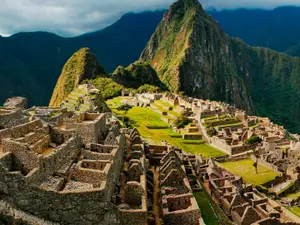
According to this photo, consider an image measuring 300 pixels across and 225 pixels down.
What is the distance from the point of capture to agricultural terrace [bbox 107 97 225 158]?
5009 centimetres

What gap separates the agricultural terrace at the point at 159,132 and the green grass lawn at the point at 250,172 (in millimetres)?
4659

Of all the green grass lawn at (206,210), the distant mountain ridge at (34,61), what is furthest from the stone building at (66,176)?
the distant mountain ridge at (34,61)

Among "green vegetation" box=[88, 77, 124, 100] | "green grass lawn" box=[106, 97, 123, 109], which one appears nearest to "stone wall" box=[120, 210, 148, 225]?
"green grass lawn" box=[106, 97, 123, 109]

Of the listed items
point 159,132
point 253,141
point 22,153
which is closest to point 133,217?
point 22,153

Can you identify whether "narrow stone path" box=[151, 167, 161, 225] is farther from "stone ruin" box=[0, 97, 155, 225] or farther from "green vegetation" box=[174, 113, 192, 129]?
"green vegetation" box=[174, 113, 192, 129]

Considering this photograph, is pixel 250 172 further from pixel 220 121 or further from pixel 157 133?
pixel 220 121

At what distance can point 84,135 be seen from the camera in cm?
1931

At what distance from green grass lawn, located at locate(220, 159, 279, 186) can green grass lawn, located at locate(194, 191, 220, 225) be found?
14.4 m

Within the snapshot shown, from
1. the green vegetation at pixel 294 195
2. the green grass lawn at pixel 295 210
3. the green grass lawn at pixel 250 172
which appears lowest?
the green vegetation at pixel 294 195

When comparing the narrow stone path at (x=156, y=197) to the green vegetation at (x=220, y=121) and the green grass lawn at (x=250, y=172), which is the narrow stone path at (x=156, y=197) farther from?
the green vegetation at (x=220, y=121)

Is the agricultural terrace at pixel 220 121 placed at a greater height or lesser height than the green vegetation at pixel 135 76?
lesser

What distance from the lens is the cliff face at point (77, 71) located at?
369 feet

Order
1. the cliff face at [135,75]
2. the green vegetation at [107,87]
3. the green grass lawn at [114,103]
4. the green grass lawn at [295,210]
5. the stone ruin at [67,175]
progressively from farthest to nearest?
the cliff face at [135,75] → the green vegetation at [107,87] → the green grass lawn at [114,103] → the green grass lawn at [295,210] → the stone ruin at [67,175]

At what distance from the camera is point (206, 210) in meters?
22.5
